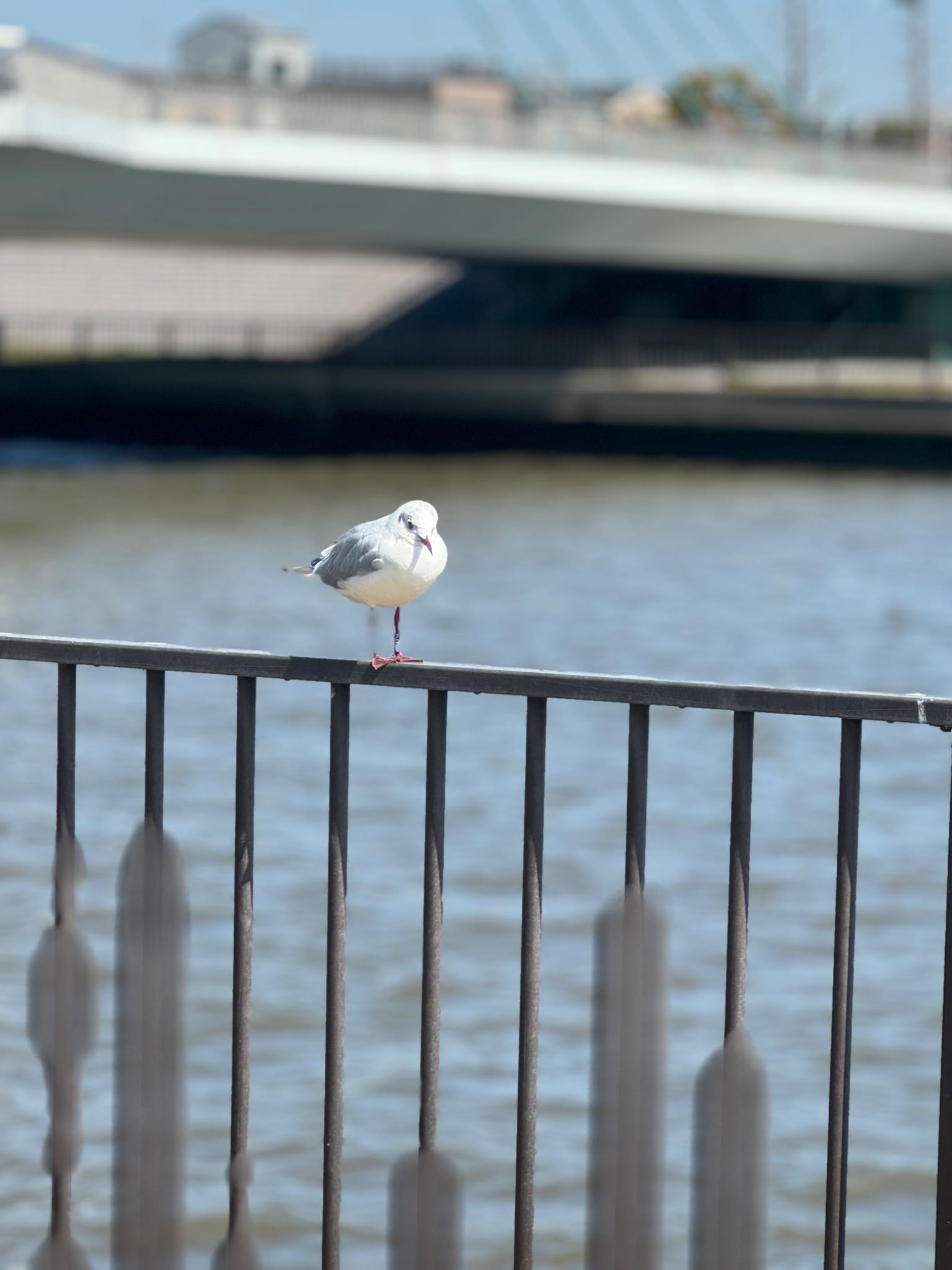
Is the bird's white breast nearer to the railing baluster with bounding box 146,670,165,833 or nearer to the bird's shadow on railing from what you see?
the railing baluster with bounding box 146,670,165,833

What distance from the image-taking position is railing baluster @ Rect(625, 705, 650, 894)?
8.61 ft

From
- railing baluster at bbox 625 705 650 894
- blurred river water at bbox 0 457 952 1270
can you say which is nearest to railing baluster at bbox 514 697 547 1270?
railing baluster at bbox 625 705 650 894

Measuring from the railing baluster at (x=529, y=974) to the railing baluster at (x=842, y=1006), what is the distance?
39 cm

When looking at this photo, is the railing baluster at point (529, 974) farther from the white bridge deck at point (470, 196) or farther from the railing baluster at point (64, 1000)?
the white bridge deck at point (470, 196)

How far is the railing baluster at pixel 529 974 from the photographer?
8.79 feet

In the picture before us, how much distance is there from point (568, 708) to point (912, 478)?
62.1 ft

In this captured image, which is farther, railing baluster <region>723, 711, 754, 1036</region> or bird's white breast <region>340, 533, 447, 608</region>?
bird's white breast <region>340, 533, 447, 608</region>

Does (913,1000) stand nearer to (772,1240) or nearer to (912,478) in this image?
(772,1240)

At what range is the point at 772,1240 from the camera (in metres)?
5.77

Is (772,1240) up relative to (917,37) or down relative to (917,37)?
down

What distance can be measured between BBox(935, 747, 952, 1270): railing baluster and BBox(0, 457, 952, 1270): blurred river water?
3.04 meters

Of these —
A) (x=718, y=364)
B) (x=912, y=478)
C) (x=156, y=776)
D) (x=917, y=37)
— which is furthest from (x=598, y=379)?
(x=917, y=37)

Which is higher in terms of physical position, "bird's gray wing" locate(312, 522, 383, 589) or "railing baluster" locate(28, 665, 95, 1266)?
"bird's gray wing" locate(312, 522, 383, 589)

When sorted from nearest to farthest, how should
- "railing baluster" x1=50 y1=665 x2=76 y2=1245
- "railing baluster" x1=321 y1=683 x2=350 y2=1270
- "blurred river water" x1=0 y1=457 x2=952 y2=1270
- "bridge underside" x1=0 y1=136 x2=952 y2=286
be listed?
"railing baluster" x1=321 y1=683 x2=350 y2=1270, "railing baluster" x1=50 y1=665 x2=76 y2=1245, "blurred river water" x1=0 y1=457 x2=952 y2=1270, "bridge underside" x1=0 y1=136 x2=952 y2=286
